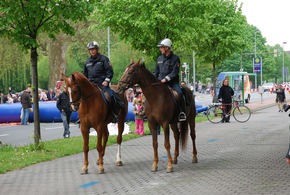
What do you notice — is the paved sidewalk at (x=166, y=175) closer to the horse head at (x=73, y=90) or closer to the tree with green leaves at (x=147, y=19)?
the horse head at (x=73, y=90)

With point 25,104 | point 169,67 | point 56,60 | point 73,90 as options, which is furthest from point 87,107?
point 56,60

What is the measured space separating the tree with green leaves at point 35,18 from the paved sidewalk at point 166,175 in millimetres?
3154

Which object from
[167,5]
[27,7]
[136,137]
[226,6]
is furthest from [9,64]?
[27,7]

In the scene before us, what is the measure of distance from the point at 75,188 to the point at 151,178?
161 cm

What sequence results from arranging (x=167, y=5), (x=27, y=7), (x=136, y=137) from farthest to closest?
(x=167, y=5), (x=136, y=137), (x=27, y=7)

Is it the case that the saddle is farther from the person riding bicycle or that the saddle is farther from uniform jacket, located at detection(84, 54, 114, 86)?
the person riding bicycle

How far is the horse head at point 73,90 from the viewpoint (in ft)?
39.1

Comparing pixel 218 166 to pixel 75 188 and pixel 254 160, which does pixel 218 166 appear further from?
pixel 75 188

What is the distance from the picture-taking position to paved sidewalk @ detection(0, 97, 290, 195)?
10047mm

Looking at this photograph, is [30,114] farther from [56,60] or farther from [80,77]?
[80,77]

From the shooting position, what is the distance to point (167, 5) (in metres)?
24.8

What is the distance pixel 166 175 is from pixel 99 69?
281cm

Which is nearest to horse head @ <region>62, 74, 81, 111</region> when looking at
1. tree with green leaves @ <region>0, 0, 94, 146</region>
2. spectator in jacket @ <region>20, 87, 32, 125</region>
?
tree with green leaves @ <region>0, 0, 94, 146</region>

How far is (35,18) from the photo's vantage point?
631 inches
